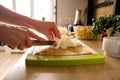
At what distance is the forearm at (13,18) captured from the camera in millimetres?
887

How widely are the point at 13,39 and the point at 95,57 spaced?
300 millimetres

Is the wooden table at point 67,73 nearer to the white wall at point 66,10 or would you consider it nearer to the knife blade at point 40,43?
the knife blade at point 40,43

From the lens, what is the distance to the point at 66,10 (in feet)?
9.62

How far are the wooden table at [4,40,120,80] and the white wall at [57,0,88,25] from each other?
239 centimetres

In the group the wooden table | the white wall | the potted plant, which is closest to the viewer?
the wooden table

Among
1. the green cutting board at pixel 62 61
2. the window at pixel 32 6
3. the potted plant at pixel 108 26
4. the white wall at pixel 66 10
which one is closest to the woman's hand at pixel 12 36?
the green cutting board at pixel 62 61

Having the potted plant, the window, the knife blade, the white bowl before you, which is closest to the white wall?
the window

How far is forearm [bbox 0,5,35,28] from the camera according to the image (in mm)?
887

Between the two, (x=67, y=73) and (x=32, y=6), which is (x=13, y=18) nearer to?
(x=67, y=73)

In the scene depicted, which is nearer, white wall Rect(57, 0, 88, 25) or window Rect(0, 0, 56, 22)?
white wall Rect(57, 0, 88, 25)

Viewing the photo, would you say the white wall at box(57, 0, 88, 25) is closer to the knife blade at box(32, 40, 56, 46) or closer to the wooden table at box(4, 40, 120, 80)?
the knife blade at box(32, 40, 56, 46)

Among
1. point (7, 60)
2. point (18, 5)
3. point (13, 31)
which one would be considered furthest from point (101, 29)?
point (18, 5)

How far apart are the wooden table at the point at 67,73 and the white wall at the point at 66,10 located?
94.1 inches

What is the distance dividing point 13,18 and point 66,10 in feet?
6.89
